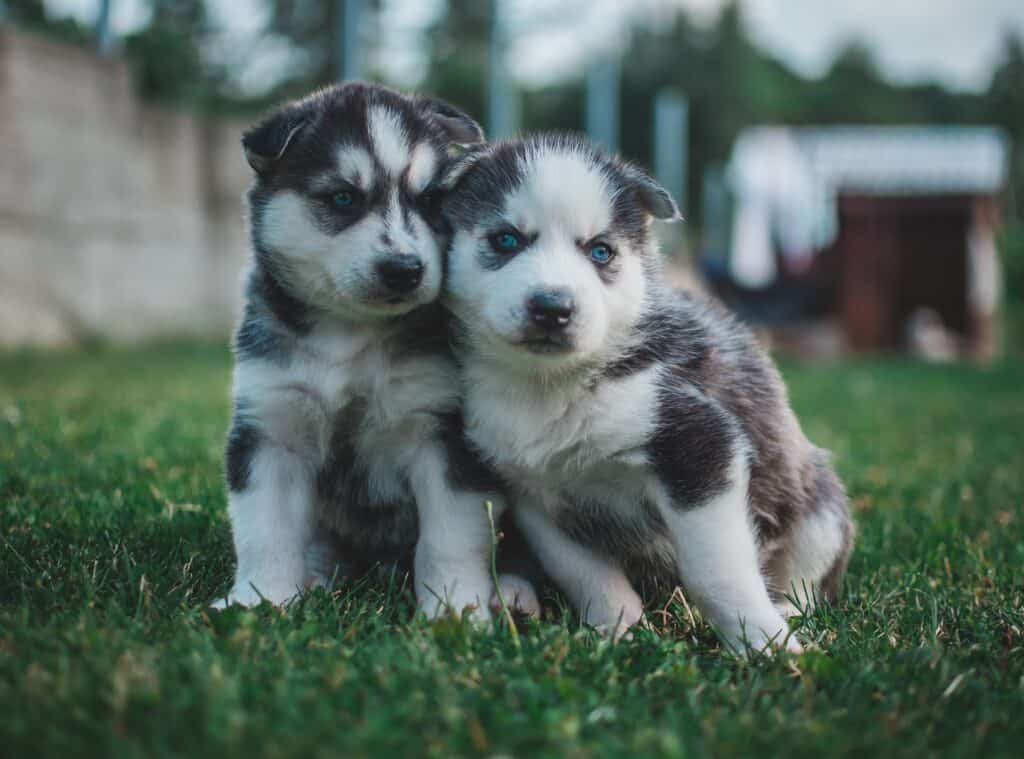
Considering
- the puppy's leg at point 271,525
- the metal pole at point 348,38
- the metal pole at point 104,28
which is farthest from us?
the metal pole at point 104,28

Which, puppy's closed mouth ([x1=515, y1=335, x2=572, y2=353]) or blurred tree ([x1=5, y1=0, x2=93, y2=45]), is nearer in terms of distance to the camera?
puppy's closed mouth ([x1=515, y1=335, x2=572, y2=353])

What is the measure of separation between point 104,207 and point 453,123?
321 inches

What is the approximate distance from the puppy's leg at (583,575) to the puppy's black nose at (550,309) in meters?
0.59

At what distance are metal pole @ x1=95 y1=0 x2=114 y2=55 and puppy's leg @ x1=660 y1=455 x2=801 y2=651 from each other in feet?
31.6

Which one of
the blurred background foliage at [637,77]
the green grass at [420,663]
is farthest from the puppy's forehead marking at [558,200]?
the blurred background foliage at [637,77]

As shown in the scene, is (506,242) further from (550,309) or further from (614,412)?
(614,412)

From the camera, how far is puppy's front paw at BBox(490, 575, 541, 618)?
2.69m

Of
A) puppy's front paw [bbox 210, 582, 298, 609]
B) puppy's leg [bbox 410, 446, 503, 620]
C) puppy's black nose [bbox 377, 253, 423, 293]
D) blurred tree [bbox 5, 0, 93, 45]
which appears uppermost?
blurred tree [bbox 5, 0, 93, 45]

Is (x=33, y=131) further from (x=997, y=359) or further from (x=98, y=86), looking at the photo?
(x=997, y=359)

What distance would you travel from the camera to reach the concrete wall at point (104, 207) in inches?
360

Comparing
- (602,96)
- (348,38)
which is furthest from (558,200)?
(602,96)

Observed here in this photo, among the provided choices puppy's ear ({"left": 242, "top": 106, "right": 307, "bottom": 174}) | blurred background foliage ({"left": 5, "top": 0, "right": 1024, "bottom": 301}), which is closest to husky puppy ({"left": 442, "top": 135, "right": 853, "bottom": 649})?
puppy's ear ({"left": 242, "top": 106, "right": 307, "bottom": 174})

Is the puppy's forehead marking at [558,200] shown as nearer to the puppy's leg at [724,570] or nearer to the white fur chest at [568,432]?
the white fur chest at [568,432]

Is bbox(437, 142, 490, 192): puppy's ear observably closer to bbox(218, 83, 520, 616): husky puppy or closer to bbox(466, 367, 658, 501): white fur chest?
bbox(218, 83, 520, 616): husky puppy
